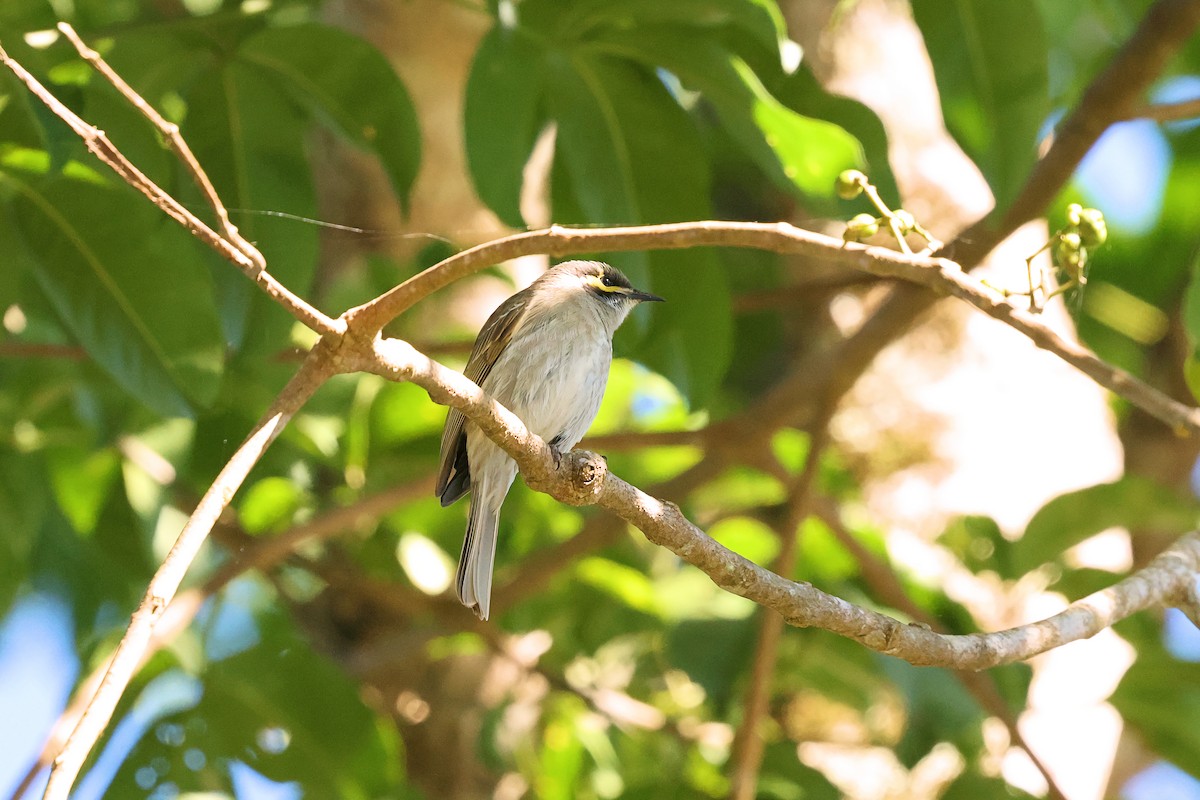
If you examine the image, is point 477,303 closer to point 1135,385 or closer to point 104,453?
point 104,453

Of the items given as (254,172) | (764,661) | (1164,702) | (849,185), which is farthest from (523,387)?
(1164,702)

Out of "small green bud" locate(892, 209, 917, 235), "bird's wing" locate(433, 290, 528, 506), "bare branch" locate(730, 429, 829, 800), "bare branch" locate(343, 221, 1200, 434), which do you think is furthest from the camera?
"bare branch" locate(730, 429, 829, 800)

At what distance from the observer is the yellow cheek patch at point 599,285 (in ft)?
12.0

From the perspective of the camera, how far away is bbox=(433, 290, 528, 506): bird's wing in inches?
135

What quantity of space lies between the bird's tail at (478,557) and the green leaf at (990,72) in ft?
5.29

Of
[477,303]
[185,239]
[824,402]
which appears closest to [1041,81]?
[824,402]

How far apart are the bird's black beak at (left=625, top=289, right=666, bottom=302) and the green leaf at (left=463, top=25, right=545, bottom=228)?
0.49 meters

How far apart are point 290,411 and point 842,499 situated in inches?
156

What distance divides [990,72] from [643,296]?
3.64 feet

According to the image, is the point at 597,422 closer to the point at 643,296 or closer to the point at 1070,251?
the point at 643,296

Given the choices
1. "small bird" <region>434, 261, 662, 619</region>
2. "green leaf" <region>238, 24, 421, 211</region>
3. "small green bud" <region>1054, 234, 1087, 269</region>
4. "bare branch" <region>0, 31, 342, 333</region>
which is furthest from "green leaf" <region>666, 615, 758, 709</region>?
"bare branch" <region>0, 31, 342, 333</region>

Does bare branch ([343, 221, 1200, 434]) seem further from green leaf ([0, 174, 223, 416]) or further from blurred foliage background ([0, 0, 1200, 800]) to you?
green leaf ([0, 174, 223, 416])

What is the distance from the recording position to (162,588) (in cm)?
164

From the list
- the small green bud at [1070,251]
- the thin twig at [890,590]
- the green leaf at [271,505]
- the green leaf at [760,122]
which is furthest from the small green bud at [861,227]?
the green leaf at [271,505]
